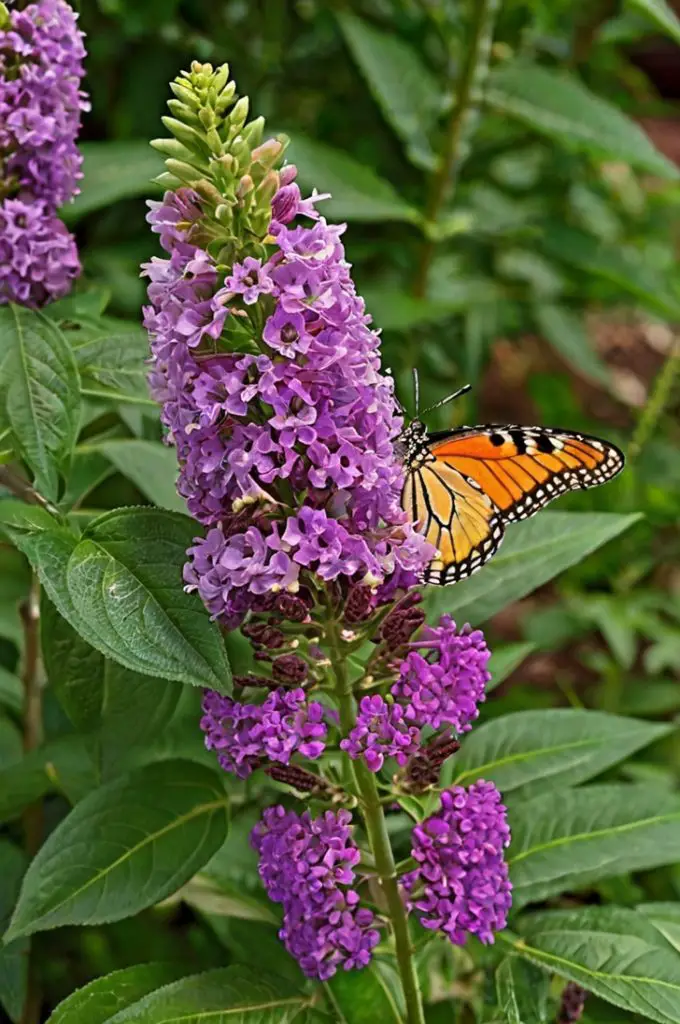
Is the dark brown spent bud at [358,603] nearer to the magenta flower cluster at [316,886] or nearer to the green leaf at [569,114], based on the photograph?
the magenta flower cluster at [316,886]

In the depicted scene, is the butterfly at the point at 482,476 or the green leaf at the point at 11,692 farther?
the green leaf at the point at 11,692

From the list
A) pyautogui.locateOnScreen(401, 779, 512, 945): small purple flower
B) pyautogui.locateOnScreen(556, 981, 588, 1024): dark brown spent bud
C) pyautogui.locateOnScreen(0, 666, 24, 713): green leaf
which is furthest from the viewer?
pyautogui.locateOnScreen(0, 666, 24, 713): green leaf

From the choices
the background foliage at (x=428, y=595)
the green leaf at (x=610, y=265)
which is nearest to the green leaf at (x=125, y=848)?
the background foliage at (x=428, y=595)

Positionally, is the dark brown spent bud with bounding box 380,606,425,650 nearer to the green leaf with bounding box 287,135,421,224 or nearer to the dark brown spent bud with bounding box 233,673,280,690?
the dark brown spent bud with bounding box 233,673,280,690

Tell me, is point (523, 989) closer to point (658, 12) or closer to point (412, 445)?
point (412, 445)

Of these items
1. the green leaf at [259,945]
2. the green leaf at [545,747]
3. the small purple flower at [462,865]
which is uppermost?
the small purple flower at [462,865]

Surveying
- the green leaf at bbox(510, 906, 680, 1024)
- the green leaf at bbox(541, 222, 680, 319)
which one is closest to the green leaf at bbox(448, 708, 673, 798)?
the green leaf at bbox(510, 906, 680, 1024)

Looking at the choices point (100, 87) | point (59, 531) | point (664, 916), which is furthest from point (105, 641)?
point (100, 87)

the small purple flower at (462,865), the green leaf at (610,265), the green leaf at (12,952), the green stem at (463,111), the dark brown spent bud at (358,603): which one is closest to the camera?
the dark brown spent bud at (358,603)
